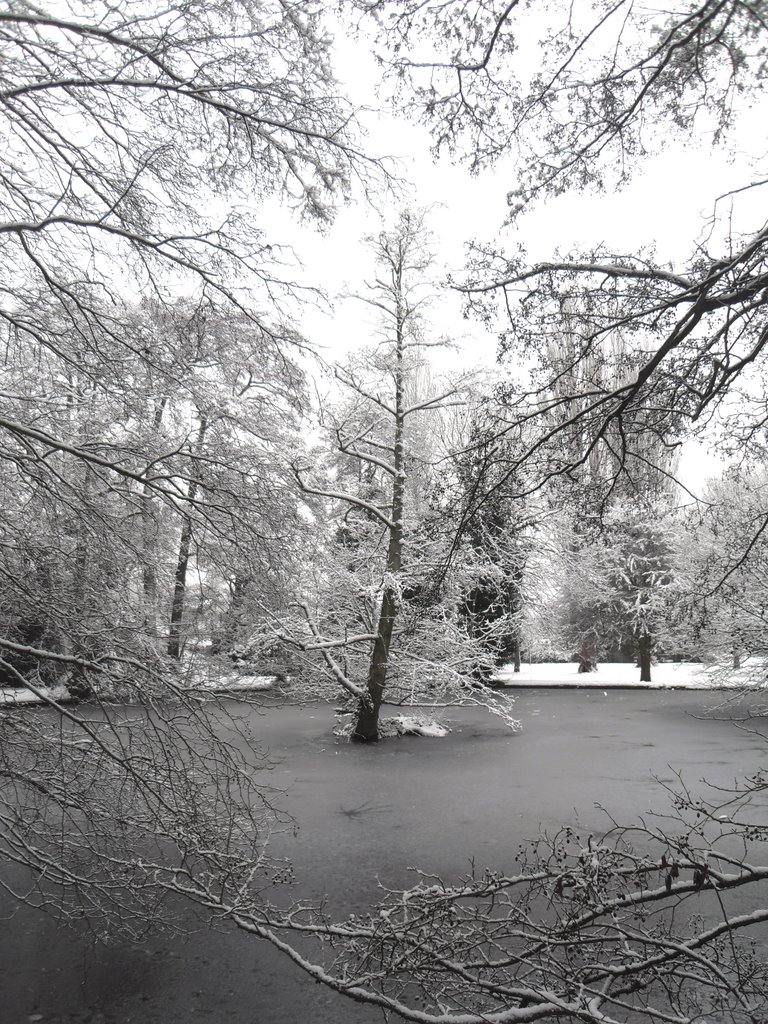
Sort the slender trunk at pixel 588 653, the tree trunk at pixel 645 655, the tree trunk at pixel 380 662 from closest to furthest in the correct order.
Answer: the tree trunk at pixel 380 662 → the tree trunk at pixel 645 655 → the slender trunk at pixel 588 653

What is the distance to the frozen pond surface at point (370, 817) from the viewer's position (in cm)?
423

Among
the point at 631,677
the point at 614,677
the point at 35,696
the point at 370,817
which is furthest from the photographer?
the point at 631,677

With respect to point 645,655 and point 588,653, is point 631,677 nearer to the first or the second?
point 588,653

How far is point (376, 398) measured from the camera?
11.4 meters

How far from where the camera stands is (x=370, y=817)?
8.17 m

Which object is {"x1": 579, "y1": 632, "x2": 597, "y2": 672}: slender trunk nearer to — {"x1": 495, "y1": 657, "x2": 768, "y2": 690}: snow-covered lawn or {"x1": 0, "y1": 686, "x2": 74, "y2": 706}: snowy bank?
{"x1": 495, "y1": 657, "x2": 768, "y2": 690}: snow-covered lawn

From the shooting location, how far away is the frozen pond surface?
4.23m

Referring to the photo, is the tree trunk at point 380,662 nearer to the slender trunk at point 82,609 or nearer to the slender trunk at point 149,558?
the slender trunk at point 149,558

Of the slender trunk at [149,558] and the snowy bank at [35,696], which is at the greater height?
the slender trunk at [149,558]

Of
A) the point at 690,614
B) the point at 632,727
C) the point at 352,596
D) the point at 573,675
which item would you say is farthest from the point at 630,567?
the point at 690,614

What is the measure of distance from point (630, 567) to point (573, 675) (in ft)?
17.5

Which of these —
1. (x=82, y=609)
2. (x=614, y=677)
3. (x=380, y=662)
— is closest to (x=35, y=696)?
(x=82, y=609)

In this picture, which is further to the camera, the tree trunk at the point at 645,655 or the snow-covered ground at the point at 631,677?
the tree trunk at the point at 645,655

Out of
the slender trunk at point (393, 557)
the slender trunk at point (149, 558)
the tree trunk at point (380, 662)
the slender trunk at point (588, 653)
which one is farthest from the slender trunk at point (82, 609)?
the slender trunk at point (588, 653)
